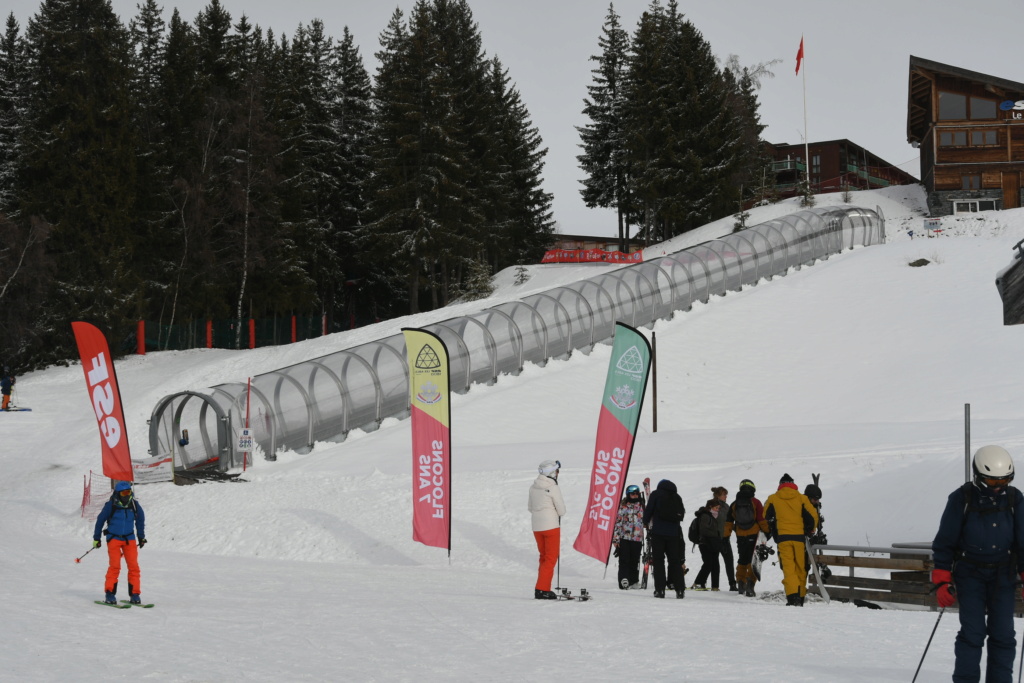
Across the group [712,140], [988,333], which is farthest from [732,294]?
[712,140]

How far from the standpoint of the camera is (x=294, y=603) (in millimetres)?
10797

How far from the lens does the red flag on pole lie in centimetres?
1302

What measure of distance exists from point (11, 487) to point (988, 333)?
25.3 m

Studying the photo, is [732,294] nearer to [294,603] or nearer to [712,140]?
[712,140]

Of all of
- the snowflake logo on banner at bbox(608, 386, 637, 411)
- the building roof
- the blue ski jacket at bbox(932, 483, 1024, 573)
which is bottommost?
the blue ski jacket at bbox(932, 483, 1024, 573)

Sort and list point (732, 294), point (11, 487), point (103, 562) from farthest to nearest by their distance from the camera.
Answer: point (732, 294) → point (11, 487) → point (103, 562)

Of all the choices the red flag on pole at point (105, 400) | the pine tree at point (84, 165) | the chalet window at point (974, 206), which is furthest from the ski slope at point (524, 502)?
the chalet window at point (974, 206)

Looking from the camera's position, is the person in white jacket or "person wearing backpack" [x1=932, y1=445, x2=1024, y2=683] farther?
the person in white jacket

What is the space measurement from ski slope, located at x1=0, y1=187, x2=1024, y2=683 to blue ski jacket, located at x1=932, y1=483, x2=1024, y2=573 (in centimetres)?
94

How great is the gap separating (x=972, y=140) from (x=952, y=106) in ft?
6.82

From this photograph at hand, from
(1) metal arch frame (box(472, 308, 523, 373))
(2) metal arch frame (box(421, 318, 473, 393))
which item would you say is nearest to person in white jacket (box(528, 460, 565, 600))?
(2) metal arch frame (box(421, 318, 473, 393))

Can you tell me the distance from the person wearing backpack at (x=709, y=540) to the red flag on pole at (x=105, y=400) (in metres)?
7.03

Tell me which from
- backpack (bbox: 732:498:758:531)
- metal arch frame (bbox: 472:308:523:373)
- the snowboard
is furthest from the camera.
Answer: metal arch frame (bbox: 472:308:523:373)

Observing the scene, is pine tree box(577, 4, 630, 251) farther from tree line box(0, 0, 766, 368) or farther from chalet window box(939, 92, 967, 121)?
chalet window box(939, 92, 967, 121)
